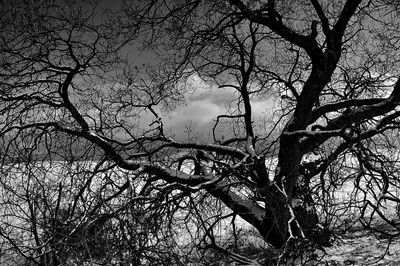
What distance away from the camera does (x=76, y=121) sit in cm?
634

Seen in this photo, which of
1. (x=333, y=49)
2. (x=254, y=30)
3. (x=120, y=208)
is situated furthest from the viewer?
(x=254, y=30)

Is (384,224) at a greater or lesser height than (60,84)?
lesser

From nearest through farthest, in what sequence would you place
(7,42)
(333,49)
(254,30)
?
(7,42) < (333,49) < (254,30)

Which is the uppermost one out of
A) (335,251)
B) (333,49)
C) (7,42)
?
(7,42)

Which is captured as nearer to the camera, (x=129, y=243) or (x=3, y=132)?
(x=129, y=243)

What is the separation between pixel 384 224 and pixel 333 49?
5.07 m

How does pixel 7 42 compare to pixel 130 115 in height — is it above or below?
above

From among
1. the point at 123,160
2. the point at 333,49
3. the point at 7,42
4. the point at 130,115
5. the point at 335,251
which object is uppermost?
the point at 7,42

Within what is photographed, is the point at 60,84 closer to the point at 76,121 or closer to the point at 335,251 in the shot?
the point at 76,121

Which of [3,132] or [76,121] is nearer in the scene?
[3,132]

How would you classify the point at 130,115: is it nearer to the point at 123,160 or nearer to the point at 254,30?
the point at 123,160

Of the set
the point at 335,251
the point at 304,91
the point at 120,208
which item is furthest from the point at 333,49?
the point at 120,208

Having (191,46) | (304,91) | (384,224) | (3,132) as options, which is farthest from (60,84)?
(384,224)

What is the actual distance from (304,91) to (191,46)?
1889mm
